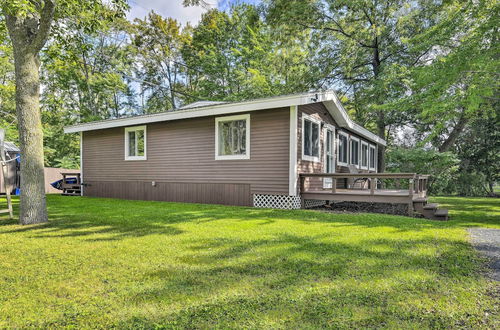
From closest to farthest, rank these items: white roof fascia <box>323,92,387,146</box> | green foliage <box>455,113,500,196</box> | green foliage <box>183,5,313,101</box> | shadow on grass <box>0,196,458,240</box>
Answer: shadow on grass <box>0,196,458,240</box>
white roof fascia <box>323,92,387,146</box>
green foliage <box>455,113,500,196</box>
green foliage <box>183,5,313,101</box>

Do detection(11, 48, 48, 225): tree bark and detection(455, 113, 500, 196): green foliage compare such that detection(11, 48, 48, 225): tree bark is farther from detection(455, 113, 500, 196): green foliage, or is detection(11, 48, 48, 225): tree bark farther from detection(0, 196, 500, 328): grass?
detection(455, 113, 500, 196): green foliage

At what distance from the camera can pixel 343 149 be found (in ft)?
37.6

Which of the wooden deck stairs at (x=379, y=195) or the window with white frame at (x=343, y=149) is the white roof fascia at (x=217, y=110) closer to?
the wooden deck stairs at (x=379, y=195)

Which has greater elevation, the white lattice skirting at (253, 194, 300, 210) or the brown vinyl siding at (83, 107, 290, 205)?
the brown vinyl siding at (83, 107, 290, 205)

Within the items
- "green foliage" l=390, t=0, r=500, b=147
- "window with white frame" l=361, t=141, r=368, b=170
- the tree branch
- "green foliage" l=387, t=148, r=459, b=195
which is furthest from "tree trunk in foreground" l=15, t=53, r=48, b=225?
"green foliage" l=387, t=148, r=459, b=195

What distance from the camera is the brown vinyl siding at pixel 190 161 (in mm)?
7863

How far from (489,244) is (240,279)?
11.9 ft

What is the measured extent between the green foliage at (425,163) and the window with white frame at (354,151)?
4.82 metres

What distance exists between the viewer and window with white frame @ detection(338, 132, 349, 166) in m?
11.1

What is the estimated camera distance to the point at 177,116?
30.1 ft

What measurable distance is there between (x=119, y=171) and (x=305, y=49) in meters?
11.9

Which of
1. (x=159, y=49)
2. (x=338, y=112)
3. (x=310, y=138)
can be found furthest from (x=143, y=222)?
(x=159, y=49)

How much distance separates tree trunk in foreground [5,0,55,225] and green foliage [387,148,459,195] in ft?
53.8

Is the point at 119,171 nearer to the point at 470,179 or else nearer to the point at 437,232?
the point at 437,232
